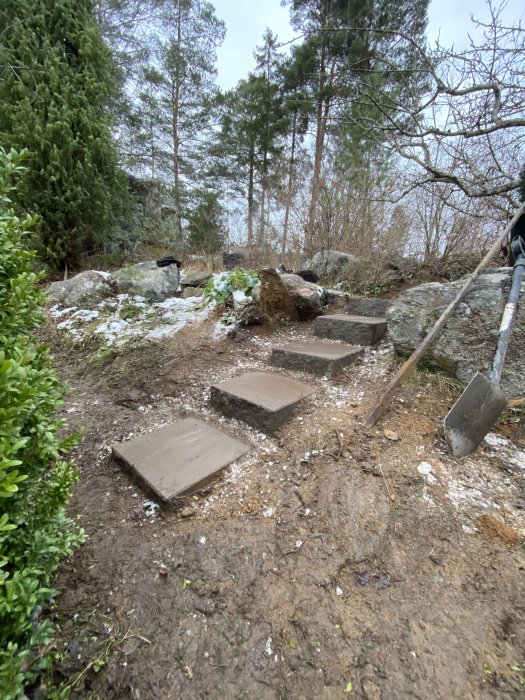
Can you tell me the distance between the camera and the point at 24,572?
663 mm

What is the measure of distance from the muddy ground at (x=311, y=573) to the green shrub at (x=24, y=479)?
0.22 metres

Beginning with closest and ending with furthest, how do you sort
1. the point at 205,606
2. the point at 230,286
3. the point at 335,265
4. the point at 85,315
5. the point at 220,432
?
the point at 205,606 → the point at 220,432 → the point at 230,286 → the point at 85,315 → the point at 335,265

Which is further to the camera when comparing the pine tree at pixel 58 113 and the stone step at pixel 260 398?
the pine tree at pixel 58 113

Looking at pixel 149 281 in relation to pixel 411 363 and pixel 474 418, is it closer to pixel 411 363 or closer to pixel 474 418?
pixel 411 363

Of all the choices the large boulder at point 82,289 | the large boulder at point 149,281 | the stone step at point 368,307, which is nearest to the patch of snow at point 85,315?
the large boulder at point 82,289

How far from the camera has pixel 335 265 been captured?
13.8 feet

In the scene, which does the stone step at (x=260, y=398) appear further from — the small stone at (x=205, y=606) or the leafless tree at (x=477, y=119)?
the leafless tree at (x=477, y=119)

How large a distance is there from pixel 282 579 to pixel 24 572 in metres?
0.76

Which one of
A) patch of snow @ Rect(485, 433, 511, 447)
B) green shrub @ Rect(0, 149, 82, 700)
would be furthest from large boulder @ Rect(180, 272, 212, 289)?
patch of snow @ Rect(485, 433, 511, 447)

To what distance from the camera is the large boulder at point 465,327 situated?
1728 millimetres

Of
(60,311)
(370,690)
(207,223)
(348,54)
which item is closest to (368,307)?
(370,690)

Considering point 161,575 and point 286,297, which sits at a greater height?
point 286,297

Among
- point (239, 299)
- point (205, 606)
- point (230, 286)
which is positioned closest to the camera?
point (205, 606)

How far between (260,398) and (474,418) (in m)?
1.12
